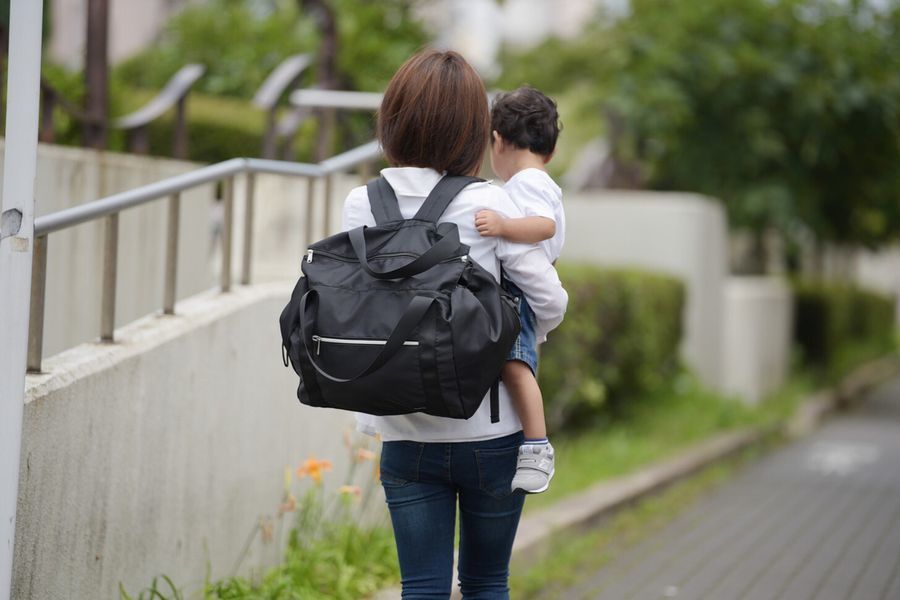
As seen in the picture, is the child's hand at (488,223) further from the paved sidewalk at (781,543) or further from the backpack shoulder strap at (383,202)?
the paved sidewalk at (781,543)

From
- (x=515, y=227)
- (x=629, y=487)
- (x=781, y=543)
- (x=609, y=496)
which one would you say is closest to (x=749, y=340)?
(x=629, y=487)

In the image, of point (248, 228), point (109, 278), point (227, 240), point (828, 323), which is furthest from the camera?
point (828, 323)

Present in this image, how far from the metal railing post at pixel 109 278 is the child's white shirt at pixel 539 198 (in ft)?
4.92

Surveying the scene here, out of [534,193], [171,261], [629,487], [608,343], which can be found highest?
[534,193]

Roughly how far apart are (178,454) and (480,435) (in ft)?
5.17

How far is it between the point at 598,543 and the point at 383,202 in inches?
161

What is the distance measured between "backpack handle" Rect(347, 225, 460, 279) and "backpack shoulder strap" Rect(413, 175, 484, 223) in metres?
0.09

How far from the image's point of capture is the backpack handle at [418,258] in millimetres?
2596

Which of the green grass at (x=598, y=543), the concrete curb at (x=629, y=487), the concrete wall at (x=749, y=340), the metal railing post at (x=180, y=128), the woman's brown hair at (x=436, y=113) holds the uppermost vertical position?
the metal railing post at (x=180, y=128)

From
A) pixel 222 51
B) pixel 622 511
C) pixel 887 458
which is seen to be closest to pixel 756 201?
pixel 887 458

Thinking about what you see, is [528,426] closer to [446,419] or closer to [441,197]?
[446,419]

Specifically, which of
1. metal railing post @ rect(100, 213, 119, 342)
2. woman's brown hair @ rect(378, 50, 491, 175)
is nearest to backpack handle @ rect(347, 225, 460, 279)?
woman's brown hair @ rect(378, 50, 491, 175)

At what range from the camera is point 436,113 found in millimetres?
2754

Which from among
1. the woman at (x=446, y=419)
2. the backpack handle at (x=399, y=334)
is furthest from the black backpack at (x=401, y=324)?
the woman at (x=446, y=419)
